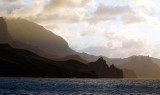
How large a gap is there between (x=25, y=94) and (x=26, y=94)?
0.31m

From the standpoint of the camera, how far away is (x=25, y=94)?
9262 cm

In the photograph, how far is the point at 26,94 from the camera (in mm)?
92562
